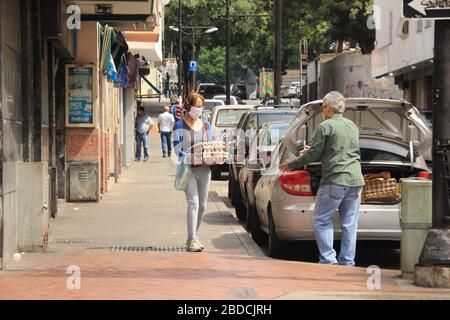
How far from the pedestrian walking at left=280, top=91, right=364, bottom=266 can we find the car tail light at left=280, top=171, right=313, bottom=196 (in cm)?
53

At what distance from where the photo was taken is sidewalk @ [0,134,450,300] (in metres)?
8.20

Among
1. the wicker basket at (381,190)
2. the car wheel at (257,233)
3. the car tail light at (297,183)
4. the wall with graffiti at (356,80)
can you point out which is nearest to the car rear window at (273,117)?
the car wheel at (257,233)

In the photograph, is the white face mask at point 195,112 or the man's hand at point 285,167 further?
the white face mask at point 195,112

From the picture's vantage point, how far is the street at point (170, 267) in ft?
27.0

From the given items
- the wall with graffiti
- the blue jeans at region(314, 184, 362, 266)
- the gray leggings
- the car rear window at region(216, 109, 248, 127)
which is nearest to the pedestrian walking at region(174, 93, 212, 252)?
the gray leggings

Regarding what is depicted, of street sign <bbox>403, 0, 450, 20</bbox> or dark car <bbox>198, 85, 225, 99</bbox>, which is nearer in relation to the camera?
street sign <bbox>403, 0, 450, 20</bbox>

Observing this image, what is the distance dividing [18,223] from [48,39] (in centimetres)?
423

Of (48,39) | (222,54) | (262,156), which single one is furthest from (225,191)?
(222,54)

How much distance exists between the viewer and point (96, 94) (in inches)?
696

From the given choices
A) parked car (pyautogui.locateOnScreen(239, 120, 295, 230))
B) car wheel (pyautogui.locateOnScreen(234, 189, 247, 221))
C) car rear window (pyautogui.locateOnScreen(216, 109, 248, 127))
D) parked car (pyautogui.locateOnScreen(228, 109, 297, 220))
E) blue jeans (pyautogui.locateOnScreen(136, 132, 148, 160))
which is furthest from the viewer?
blue jeans (pyautogui.locateOnScreen(136, 132, 148, 160))

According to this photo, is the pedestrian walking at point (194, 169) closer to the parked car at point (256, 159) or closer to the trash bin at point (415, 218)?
the parked car at point (256, 159)

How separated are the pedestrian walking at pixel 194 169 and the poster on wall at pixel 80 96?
6130mm

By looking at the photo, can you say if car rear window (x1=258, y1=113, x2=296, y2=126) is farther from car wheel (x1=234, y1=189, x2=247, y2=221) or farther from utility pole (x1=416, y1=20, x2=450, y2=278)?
utility pole (x1=416, y1=20, x2=450, y2=278)

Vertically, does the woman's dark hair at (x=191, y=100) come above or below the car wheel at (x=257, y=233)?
above
